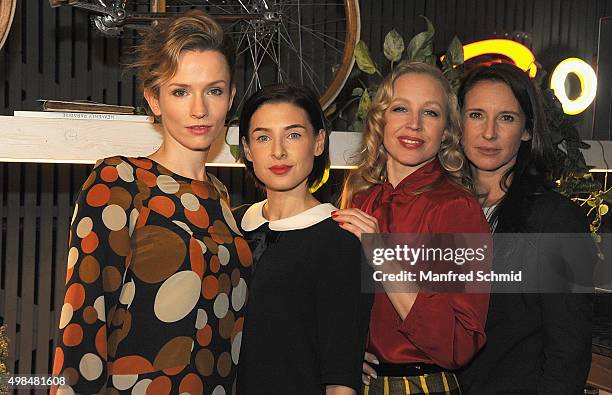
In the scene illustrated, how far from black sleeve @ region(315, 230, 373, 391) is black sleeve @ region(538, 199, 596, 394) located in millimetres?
472

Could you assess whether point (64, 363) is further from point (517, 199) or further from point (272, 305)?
point (517, 199)

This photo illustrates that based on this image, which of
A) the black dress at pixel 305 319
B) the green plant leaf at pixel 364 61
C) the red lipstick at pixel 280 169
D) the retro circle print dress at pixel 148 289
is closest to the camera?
the retro circle print dress at pixel 148 289

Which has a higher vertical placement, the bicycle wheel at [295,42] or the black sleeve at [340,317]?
the bicycle wheel at [295,42]

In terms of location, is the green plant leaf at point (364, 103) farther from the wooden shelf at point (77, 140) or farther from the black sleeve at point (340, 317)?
the black sleeve at point (340, 317)

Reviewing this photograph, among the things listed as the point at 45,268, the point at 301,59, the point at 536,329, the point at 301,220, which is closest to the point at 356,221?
the point at 301,220

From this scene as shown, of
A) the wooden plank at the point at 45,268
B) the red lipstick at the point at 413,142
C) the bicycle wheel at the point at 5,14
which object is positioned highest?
the bicycle wheel at the point at 5,14

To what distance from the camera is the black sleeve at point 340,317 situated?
5.88 feet

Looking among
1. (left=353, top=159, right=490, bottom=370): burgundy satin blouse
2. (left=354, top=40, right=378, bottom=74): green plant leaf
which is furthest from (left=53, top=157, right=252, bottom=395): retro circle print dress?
(left=354, top=40, right=378, bottom=74): green plant leaf

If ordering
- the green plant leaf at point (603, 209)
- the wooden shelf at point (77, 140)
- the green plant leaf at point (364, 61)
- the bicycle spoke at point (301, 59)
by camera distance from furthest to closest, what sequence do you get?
the bicycle spoke at point (301, 59)
the green plant leaf at point (603, 209)
the green plant leaf at point (364, 61)
the wooden shelf at point (77, 140)

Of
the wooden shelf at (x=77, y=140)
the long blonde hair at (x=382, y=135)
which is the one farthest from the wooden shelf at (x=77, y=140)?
the long blonde hair at (x=382, y=135)

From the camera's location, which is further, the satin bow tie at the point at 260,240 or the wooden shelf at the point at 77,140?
the wooden shelf at the point at 77,140

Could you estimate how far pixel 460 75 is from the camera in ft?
8.17

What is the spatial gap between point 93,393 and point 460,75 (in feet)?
4.95

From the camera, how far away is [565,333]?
192 centimetres
